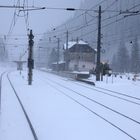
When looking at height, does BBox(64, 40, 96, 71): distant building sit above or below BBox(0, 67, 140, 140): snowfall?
above

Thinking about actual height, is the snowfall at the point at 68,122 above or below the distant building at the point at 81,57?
below

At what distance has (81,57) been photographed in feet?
348

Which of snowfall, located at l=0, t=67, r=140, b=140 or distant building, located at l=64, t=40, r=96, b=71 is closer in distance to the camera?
snowfall, located at l=0, t=67, r=140, b=140

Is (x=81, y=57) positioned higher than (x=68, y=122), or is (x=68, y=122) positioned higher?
(x=81, y=57)

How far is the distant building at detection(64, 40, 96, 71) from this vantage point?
103812 millimetres

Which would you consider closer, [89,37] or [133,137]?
[133,137]

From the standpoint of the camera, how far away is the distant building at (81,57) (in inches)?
4087

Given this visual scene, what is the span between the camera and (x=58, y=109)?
803 inches

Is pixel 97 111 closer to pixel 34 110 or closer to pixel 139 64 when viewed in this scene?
pixel 34 110

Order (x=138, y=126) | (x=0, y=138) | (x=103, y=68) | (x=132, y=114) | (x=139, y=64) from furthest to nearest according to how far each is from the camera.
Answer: (x=139, y=64) < (x=103, y=68) < (x=132, y=114) < (x=138, y=126) < (x=0, y=138)

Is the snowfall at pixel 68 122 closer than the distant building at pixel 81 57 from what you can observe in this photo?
Yes

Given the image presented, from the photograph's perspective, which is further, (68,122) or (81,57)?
(81,57)

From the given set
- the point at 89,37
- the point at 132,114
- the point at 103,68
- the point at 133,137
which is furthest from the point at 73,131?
the point at 89,37

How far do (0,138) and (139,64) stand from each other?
345ft
